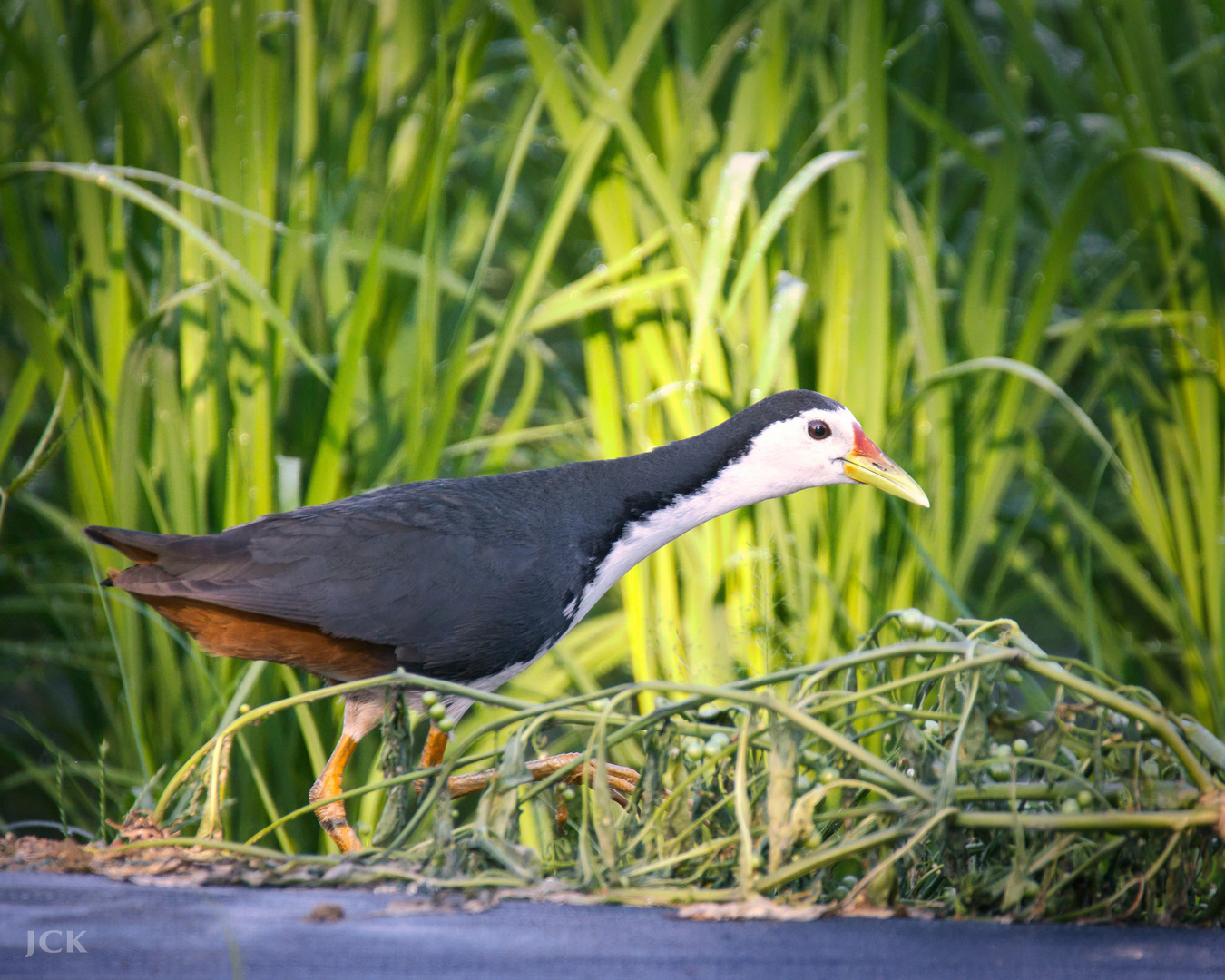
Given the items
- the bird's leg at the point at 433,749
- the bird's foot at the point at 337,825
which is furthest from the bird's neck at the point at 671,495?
the bird's foot at the point at 337,825

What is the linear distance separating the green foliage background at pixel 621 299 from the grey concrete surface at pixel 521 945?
0.75 m

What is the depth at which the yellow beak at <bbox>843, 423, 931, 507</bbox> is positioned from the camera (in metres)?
1.38

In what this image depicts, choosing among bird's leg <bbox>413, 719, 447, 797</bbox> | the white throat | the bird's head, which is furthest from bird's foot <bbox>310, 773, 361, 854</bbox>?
the bird's head

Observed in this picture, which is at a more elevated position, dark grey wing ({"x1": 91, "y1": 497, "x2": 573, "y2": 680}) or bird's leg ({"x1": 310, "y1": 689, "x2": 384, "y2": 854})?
dark grey wing ({"x1": 91, "y1": 497, "x2": 573, "y2": 680})

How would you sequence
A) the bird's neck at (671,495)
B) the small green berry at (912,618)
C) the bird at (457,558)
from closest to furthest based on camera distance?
the small green berry at (912,618) < the bird at (457,558) < the bird's neck at (671,495)

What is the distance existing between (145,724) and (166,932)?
0.99 meters

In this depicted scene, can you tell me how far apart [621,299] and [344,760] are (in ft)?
2.57

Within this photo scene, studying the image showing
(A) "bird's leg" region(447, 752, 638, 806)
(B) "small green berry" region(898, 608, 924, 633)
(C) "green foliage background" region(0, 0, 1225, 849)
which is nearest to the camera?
(B) "small green berry" region(898, 608, 924, 633)

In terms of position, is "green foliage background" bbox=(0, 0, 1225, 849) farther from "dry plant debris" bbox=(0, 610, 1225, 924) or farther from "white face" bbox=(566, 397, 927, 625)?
"dry plant debris" bbox=(0, 610, 1225, 924)

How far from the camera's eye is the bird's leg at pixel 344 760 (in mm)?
1188

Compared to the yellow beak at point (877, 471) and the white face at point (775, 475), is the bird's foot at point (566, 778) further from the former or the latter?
the yellow beak at point (877, 471)

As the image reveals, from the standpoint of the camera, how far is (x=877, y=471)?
1385 millimetres

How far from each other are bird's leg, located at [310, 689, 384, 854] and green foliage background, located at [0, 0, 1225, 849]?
22 centimetres

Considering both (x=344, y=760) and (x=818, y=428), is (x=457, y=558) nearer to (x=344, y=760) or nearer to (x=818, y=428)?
(x=344, y=760)
